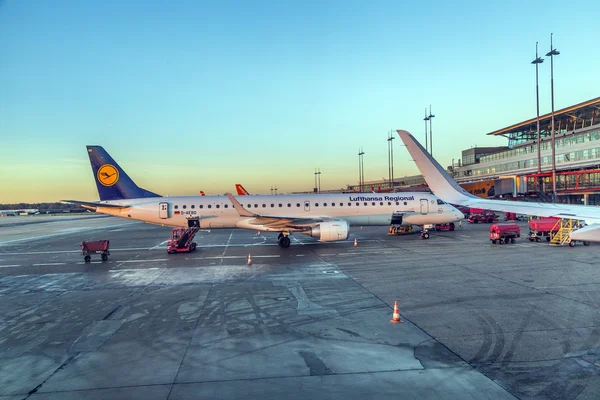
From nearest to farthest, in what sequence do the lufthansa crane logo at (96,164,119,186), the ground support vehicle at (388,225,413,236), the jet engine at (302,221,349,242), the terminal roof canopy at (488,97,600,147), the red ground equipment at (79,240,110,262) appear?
the red ground equipment at (79,240,110,262) < the jet engine at (302,221,349,242) < the lufthansa crane logo at (96,164,119,186) < the ground support vehicle at (388,225,413,236) < the terminal roof canopy at (488,97,600,147)

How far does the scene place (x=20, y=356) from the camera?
8430 mm

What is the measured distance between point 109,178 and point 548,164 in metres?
65.6

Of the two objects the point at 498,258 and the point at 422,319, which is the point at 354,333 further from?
the point at 498,258

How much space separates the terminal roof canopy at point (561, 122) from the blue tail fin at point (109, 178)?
65.7 metres

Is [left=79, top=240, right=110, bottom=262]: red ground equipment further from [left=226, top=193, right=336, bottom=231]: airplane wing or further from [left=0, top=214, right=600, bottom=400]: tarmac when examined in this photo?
[left=226, top=193, right=336, bottom=231]: airplane wing

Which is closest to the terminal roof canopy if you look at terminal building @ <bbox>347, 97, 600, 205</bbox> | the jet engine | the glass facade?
terminal building @ <bbox>347, 97, 600, 205</bbox>

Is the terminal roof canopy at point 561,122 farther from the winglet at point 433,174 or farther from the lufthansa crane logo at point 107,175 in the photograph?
the lufthansa crane logo at point 107,175

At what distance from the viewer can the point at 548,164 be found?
200 ft

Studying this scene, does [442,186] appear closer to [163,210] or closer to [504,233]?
[504,233]

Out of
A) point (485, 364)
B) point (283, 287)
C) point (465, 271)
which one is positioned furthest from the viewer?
point (465, 271)

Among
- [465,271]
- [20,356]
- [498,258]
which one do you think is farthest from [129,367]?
[498,258]

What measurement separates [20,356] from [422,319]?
1014 cm

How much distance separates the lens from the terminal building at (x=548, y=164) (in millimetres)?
46469

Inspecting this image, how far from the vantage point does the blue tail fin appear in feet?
93.1
